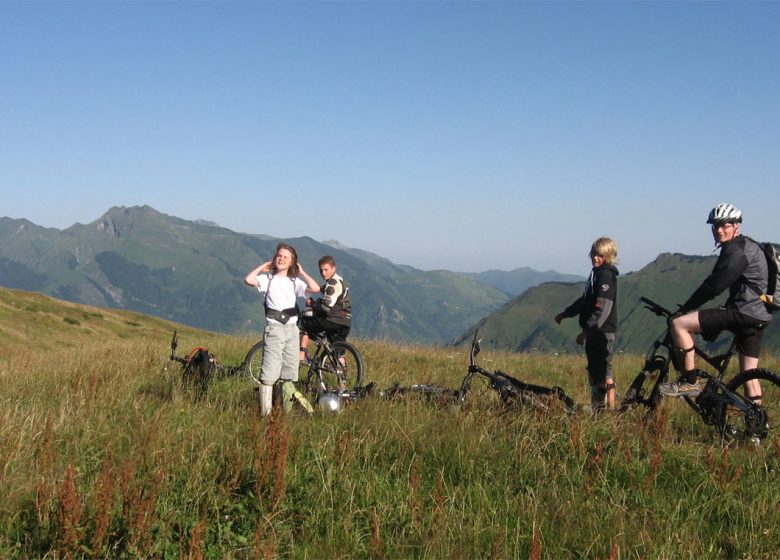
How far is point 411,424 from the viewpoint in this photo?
5.88 m

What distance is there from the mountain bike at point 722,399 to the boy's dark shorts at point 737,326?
15 centimetres

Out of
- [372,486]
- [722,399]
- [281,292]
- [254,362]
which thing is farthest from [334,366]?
[722,399]

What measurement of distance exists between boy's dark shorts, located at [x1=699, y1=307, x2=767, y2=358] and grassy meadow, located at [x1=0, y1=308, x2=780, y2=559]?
129 cm

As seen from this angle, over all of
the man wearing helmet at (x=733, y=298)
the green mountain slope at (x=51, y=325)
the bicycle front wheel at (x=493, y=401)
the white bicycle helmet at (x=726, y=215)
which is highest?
the white bicycle helmet at (x=726, y=215)

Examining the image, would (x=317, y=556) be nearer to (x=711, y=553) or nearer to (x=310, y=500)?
(x=310, y=500)

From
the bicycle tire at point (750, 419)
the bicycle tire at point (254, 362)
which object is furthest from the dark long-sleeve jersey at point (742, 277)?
the bicycle tire at point (254, 362)

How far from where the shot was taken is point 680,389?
22.8 feet

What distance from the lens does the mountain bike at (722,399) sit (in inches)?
247

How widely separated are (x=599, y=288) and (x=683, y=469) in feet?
10.9

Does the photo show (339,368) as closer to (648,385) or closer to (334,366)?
(334,366)

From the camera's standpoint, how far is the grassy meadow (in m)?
3.77

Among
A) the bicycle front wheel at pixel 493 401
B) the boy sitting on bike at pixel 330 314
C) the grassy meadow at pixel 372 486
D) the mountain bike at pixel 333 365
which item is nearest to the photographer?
the grassy meadow at pixel 372 486

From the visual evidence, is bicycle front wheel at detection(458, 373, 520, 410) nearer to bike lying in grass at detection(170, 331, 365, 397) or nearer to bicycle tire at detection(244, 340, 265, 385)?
bike lying in grass at detection(170, 331, 365, 397)

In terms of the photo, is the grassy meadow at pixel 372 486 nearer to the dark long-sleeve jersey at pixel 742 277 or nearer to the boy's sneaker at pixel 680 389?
the boy's sneaker at pixel 680 389
